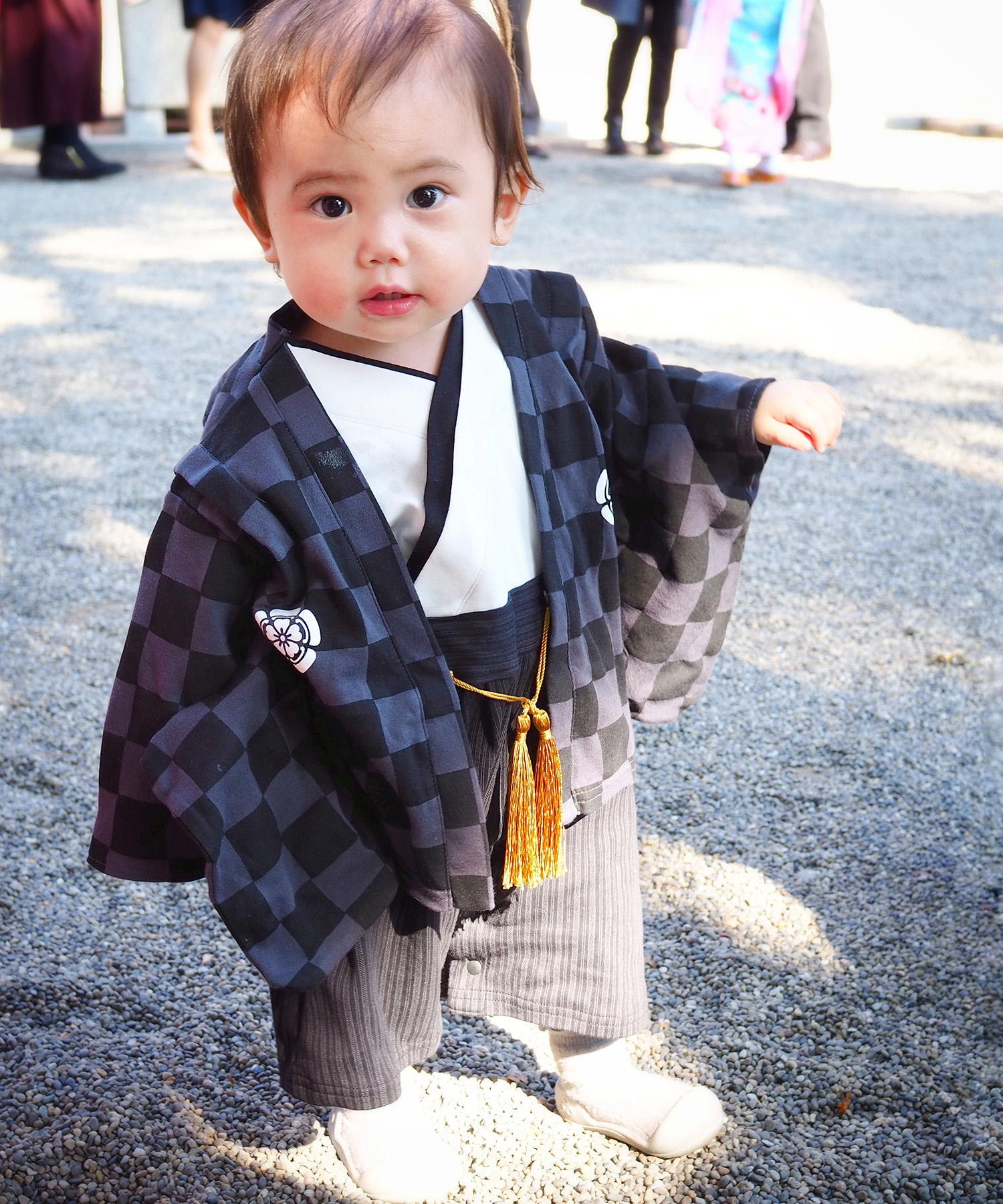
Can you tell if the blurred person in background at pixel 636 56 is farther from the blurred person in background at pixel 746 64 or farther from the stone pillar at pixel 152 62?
the stone pillar at pixel 152 62

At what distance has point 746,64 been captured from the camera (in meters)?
5.88

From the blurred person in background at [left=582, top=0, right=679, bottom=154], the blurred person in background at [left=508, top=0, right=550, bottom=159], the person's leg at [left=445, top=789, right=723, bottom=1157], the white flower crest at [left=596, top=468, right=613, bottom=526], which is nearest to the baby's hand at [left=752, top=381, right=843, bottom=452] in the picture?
the white flower crest at [left=596, top=468, right=613, bottom=526]

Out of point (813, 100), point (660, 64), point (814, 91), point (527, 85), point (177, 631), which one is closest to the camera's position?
point (177, 631)

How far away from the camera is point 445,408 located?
1.15 m

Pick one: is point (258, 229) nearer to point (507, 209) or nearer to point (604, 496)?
point (507, 209)

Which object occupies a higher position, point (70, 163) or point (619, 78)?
point (619, 78)

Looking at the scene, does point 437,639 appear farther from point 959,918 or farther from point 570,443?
point 959,918

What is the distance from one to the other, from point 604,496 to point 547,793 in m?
0.29

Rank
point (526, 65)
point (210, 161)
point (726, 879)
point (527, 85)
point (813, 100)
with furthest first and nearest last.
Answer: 1. point (813, 100)
2. point (527, 85)
3. point (210, 161)
4. point (526, 65)
5. point (726, 879)

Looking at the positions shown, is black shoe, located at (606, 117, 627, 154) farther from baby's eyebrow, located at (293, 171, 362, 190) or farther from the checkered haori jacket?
baby's eyebrow, located at (293, 171, 362, 190)

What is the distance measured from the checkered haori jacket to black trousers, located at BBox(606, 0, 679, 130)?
18.8 feet

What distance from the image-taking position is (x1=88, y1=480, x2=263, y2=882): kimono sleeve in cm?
109

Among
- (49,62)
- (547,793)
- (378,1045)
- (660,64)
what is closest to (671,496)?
(547,793)

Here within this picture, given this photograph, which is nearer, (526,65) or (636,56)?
(526,65)
